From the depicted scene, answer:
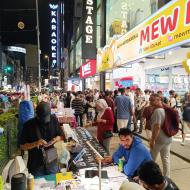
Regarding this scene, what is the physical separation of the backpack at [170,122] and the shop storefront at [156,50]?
8.07 feet

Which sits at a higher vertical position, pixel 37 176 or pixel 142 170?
pixel 142 170

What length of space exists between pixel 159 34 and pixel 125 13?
7.39 metres

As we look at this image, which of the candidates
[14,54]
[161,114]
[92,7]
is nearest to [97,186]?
[161,114]

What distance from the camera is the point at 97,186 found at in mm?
3344

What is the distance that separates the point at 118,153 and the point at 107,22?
52.3 ft

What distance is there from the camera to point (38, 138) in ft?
13.0

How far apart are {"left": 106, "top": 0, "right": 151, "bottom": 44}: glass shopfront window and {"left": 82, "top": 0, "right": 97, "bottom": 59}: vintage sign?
1.33m

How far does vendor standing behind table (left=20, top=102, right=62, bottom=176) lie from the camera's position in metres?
3.96

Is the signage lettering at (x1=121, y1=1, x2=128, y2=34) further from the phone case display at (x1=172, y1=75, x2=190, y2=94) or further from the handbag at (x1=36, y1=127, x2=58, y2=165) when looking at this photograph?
the handbag at (x1=36, y1=127, x2=58, y2=165)

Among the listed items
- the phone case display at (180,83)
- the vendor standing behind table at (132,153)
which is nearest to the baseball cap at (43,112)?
the vendor standing behind table at (132,153)

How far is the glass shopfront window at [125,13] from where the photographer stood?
13.0m

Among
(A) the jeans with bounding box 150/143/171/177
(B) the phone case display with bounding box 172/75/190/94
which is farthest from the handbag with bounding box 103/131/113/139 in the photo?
(B) the phone case display with bounding box 172/75/190/94

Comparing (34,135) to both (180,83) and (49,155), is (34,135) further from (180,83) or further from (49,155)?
(180,83)

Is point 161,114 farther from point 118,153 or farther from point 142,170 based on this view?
point 142,170
